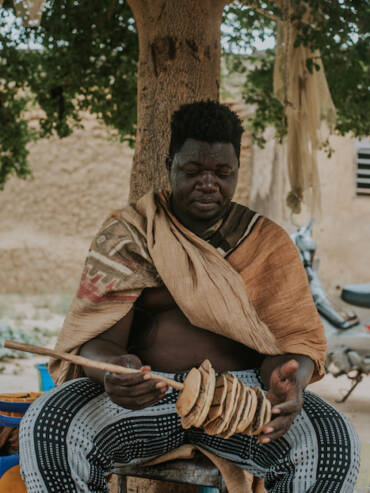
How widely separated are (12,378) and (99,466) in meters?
4.95

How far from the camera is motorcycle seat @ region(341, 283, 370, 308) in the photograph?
6.23 metres

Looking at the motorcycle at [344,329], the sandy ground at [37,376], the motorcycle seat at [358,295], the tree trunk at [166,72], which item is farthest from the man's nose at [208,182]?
the motorcycle seat at [358,295]

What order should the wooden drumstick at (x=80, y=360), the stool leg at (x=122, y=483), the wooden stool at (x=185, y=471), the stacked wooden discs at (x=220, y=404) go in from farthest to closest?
the stool leg at (x=122, y=483), the wooden stool at (x=185, y=471), the stacked wooden discs at (x=220, y=404), the wooden drumstick at (x=80, y=360)

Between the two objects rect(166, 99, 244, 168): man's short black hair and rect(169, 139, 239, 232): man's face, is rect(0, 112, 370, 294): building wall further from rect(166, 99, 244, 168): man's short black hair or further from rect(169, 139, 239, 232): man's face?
rect(169, 139, 239, 232): man's face

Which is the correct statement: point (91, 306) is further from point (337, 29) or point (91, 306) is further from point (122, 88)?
point (122, 88)

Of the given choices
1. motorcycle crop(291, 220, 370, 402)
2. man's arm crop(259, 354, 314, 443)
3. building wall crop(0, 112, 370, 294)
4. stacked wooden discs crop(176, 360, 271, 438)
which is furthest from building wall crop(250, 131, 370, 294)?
stacked wooden discs crop(176, 360, 271, 438)

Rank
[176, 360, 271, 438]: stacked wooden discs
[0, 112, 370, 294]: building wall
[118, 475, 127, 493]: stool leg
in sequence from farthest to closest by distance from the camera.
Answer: [0, 112, 370, 294]: building wall, [118, 475, 127, 493]: stool leg, [176, 360, 271, 438]: stacked wooden discs

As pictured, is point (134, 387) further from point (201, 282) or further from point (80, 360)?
point (201, 282)

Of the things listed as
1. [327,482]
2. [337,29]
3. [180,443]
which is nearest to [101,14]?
[337,29]

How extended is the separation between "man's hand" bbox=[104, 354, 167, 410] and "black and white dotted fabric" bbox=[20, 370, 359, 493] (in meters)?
0.26

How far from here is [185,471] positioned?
2.47m

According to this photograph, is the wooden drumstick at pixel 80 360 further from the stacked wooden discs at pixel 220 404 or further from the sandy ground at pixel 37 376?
the sandy ground at pixel 37 376

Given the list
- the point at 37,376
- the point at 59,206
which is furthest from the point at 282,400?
the point at 59,206

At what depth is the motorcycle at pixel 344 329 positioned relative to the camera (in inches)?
231
